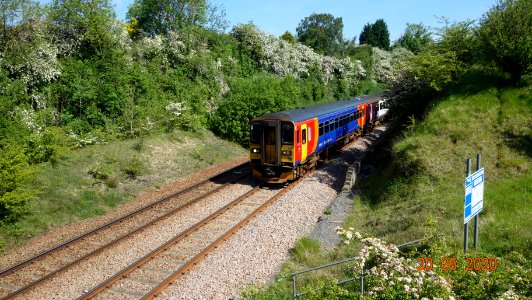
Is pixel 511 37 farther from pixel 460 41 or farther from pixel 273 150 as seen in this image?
pixel 273 150

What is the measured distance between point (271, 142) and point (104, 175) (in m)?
6.82

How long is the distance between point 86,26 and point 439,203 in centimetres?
2068

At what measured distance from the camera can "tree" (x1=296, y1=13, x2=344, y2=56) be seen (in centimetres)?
5122

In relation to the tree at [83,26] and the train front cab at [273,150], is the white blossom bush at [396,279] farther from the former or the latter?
the tree at [83,26]

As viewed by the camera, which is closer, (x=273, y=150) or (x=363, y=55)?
(x=273, y=150)

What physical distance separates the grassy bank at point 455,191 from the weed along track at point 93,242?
480 centimetres

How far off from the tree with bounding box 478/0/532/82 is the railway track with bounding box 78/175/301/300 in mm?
11169

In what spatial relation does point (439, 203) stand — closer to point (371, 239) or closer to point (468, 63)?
point (371, 239)

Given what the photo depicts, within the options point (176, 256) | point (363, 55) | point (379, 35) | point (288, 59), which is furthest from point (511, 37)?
point (379, 35)

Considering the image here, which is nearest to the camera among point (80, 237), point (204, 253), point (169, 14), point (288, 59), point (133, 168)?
point (204, 253)

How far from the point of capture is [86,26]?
22594 mm

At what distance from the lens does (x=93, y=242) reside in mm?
11180
